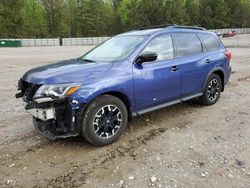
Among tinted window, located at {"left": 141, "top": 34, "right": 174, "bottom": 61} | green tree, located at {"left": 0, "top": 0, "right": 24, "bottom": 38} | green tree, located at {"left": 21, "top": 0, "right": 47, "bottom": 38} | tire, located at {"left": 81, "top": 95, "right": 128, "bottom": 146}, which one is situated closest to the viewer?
tire, located at {"left": 81, "top": 95, "right": 128, "bottom": 146}

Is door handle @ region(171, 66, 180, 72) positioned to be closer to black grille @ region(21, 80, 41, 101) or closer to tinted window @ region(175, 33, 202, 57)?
tinted window @ region(175, 33, 202, 57)

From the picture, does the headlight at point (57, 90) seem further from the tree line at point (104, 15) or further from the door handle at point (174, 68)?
the tree line at point (104, 15)

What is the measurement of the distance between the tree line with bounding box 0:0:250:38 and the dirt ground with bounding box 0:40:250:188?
61.6 meters

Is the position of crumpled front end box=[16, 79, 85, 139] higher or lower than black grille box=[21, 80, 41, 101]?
lower

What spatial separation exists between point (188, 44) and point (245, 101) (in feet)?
7.15

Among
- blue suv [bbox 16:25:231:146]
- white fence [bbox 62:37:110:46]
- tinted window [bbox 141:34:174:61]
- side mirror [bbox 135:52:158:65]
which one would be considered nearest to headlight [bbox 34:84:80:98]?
blue suv [bbox 16:25:231:146]

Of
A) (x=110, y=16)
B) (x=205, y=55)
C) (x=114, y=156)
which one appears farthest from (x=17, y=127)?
(x=110, y=16)

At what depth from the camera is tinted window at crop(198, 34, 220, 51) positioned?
5871 mm

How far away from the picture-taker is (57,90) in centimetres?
369

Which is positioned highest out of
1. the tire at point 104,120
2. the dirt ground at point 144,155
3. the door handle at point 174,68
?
the door handle at point 174,68

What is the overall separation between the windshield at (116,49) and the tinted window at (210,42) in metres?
1.73

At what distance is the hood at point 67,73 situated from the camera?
377 cm

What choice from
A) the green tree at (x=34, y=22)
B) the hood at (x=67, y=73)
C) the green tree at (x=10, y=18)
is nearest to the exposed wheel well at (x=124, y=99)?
the hood at (x=67, y=73)

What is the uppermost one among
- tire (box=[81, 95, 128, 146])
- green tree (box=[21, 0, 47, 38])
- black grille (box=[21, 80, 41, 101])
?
green tree (box=[21, 0, 47, 38])
